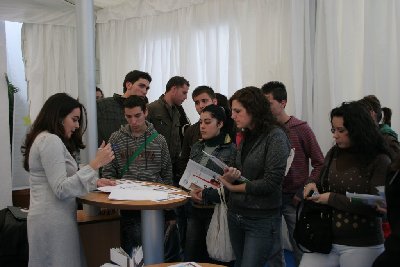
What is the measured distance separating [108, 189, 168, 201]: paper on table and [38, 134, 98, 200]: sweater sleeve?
15 centimetres

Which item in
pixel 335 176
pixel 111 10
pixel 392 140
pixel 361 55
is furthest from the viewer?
pixel 111 10

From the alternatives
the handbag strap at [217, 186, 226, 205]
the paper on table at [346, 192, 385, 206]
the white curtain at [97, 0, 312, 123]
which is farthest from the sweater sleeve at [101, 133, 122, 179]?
the white curtain at [97, 0, 312, 123]

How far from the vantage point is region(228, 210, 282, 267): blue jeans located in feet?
6.57

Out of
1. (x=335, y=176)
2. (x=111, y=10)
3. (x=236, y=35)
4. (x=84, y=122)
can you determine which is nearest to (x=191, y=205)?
(x=84, y=122)

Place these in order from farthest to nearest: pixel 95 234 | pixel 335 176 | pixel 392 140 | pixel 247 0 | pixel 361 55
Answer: pixel 247 0
pixel 361 55
pixel 392 140
pixel 95 234
pixel 335 176

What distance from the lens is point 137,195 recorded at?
203 cm

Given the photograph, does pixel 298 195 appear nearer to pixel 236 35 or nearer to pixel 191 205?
pixel 191 205

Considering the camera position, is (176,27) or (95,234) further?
(176,27)

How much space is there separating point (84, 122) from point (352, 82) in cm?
232

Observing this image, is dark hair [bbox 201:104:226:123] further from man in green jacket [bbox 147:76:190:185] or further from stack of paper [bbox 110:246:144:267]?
stack of paper [bbox 110:246:144:267]

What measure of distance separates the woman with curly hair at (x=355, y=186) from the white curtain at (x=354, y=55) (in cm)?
170

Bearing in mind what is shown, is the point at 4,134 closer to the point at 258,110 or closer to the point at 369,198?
the point at 258,110

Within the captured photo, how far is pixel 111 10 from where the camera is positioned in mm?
5660

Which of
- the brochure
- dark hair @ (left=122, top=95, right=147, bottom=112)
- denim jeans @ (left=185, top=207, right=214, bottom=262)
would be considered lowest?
denim jeans @ (left=185, top=207, right=214, bottom=262)
